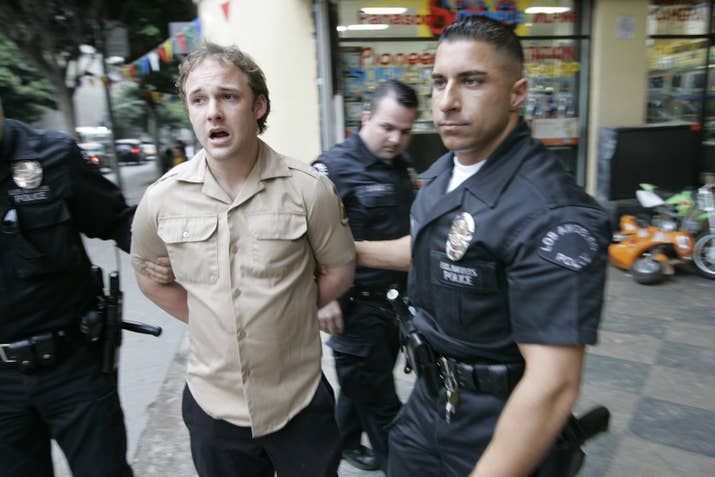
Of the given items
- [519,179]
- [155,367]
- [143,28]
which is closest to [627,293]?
[155,367]

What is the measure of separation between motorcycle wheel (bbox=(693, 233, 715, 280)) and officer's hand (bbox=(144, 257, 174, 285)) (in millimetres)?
5537

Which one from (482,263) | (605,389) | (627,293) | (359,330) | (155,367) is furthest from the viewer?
(627,293)

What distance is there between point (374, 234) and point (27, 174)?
1.49 m

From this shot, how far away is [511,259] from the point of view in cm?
144

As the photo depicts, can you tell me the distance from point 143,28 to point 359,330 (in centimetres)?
1556

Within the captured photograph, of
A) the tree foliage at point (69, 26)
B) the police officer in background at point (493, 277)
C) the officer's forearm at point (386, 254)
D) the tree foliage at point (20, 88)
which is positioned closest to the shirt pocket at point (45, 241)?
the officer's forearm at point (386, 254)

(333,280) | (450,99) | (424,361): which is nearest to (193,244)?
(333,280)

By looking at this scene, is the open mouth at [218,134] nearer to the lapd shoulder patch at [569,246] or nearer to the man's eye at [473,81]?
the man's eye at [473,81]

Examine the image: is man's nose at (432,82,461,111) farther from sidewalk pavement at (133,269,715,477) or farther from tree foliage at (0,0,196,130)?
tree foliage at (0,0,196,130)

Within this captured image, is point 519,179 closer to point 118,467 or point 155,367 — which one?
point 118,467

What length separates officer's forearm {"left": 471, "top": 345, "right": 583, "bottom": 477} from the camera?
1.36 m

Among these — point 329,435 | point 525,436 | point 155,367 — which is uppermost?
point 525,436

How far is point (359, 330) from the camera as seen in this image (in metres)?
2.77

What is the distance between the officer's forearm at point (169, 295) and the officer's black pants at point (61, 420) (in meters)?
0.37
